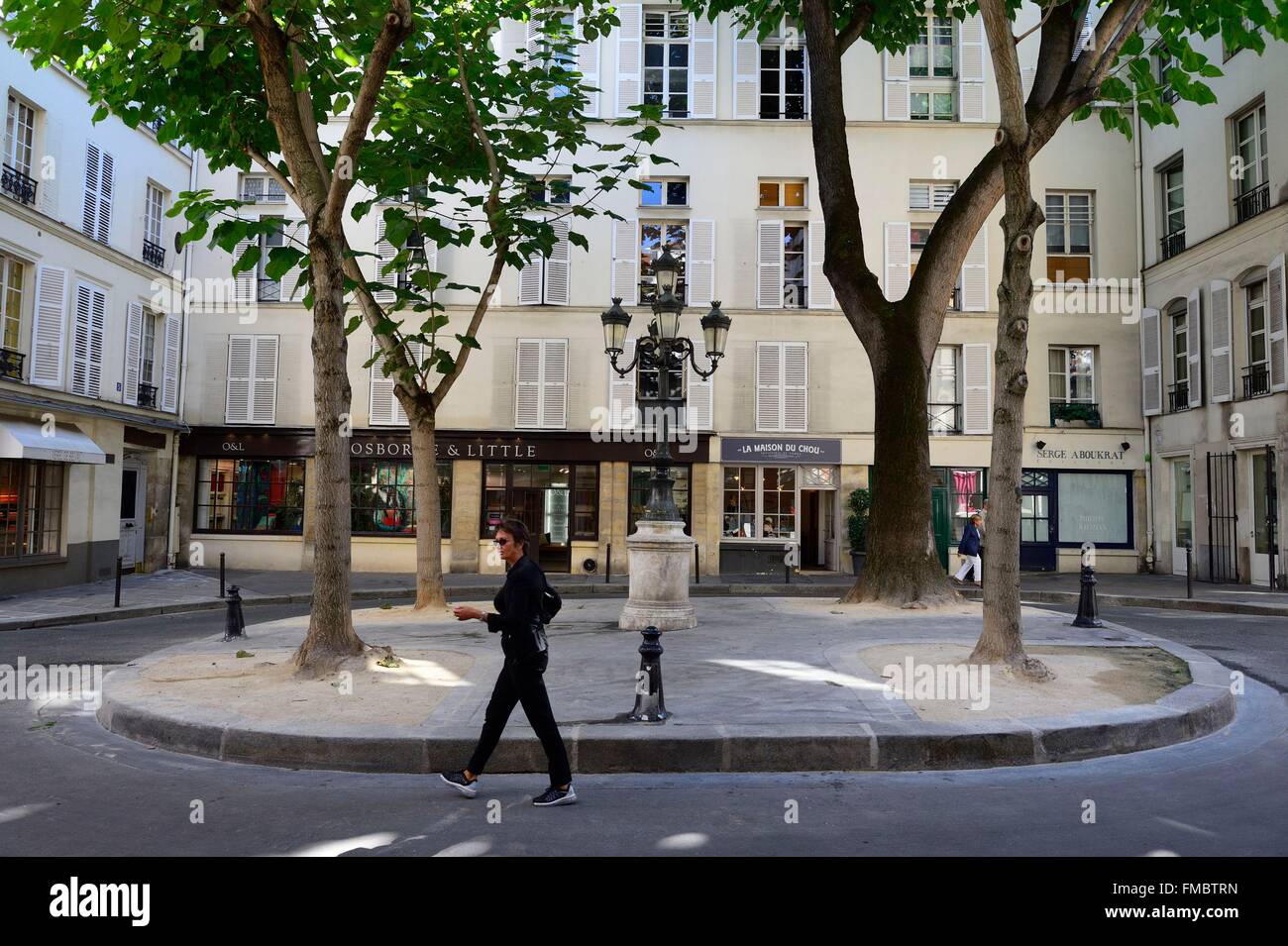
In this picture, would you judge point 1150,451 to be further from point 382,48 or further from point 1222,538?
point 382,48

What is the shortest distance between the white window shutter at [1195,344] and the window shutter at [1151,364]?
102 cm

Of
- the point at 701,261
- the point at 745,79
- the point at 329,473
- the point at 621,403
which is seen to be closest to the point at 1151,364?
the point at 701,261

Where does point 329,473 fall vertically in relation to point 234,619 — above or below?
above

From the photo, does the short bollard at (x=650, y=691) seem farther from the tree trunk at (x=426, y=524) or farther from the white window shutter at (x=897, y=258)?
the white window shutter at (x=897, y=258)

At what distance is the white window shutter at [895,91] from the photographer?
21219mm

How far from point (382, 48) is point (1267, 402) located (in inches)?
661

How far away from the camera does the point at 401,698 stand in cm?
647

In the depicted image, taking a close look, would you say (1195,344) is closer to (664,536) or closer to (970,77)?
(970,77)

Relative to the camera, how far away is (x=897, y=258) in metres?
20.9

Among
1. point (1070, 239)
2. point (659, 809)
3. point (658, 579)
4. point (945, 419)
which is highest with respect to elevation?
point (1070, 239)

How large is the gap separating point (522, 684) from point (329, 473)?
3626 millimetres

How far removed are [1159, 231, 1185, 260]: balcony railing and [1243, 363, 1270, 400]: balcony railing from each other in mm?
3709

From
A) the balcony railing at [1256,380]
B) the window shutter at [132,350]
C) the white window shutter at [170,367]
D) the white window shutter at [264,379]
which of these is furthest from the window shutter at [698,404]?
the window shutter at [132,350]
